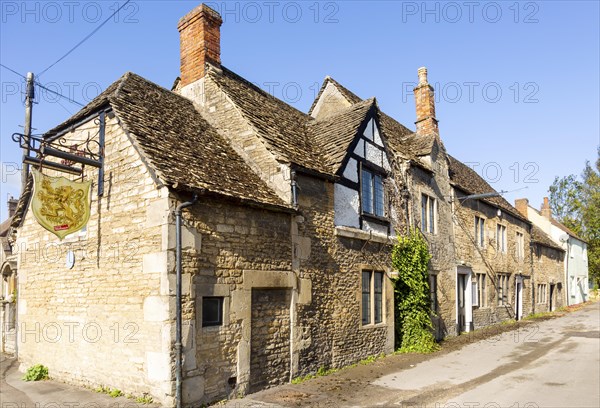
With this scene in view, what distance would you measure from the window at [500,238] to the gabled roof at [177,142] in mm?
17543

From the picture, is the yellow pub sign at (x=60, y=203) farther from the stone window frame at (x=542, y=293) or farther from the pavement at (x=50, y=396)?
A: the stone window frame at (x=542, y=293)

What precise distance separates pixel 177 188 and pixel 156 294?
188 cm

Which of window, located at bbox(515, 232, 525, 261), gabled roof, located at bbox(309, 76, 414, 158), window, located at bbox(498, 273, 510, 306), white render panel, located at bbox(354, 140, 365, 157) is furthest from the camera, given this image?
window, located at bbox(515, 232, 525, 261)

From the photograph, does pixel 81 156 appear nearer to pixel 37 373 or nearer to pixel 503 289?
pixel 37 373

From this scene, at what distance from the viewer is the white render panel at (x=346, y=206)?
12.4 meters

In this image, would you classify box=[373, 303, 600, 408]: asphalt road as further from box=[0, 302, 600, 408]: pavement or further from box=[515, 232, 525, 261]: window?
box=[515, 232, 525, 261]: window

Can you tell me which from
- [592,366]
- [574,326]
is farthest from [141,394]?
[574,326]

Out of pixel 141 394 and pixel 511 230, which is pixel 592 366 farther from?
pixel 511 230

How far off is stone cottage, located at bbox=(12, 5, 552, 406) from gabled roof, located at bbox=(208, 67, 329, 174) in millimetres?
71

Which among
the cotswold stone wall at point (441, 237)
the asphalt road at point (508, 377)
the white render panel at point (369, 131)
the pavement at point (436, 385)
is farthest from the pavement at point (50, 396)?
the cotswold stone wall at point (441, 237)

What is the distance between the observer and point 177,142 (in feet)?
33.4

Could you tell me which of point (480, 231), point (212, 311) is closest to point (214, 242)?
point (212, 311)

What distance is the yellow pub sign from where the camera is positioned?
9.07m

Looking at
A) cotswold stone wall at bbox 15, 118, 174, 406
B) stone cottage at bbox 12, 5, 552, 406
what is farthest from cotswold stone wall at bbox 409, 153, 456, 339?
cotswold stone wall at bbox 15, 118, 174, 406
